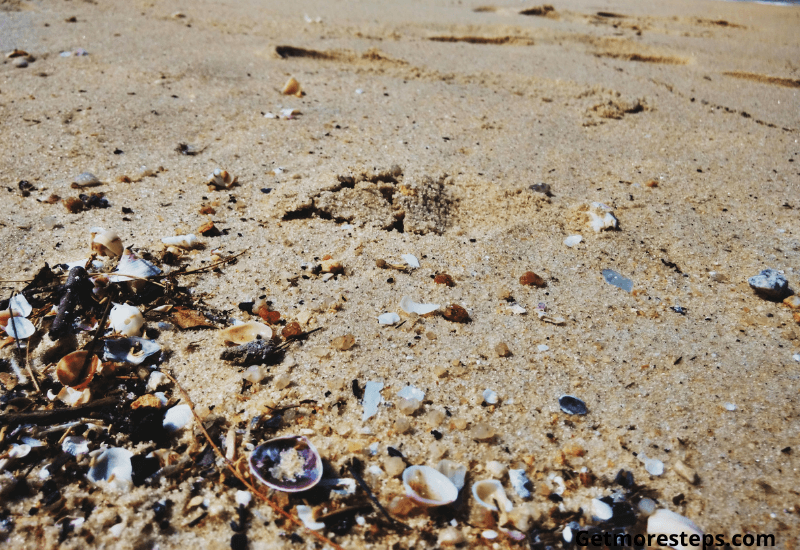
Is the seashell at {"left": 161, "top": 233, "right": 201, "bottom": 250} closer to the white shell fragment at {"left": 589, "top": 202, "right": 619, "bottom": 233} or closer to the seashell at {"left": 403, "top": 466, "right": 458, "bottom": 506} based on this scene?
the seashell at {"left": 403, "top": 466, "right": 458, "bottom": 506}

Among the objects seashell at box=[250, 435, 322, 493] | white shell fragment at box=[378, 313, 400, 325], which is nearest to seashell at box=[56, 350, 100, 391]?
seashell at box=[250, 435, 322, 493]

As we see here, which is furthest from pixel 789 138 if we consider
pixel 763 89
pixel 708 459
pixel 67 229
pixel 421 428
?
pixel 67 229

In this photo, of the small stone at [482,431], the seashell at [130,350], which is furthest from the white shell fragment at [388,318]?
the seashell at [130,350]

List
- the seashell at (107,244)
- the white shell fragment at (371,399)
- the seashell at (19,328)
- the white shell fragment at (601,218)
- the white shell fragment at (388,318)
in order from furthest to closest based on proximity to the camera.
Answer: the white shell fragment at (601,218) → the seashell at (107,244) → the white shell fragment at (388,318) → the seashell at (19,328) → the white shell fragment at (371,399)

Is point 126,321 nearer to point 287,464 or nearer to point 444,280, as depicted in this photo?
point 287,464

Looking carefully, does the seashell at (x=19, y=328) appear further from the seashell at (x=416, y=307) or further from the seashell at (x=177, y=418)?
the seashell at (x=416, y=307)

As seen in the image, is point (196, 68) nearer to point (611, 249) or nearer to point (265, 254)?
point (265, 254)

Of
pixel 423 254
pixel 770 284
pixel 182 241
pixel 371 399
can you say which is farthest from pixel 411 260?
pixel 770 284
